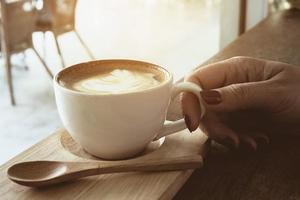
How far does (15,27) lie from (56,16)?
262 mm

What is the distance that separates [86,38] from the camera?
3230 mm

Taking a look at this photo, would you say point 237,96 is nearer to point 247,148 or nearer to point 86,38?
point 247,148

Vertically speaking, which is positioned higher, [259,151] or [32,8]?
[259,151]

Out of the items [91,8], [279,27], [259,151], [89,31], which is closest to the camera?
[259,151]

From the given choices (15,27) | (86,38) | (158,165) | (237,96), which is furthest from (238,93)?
(86,38)

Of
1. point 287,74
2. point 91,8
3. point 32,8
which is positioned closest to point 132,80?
point 287,74

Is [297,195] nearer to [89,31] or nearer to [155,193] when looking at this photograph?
[155,193]

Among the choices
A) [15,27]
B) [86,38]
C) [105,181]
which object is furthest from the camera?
[86,38]

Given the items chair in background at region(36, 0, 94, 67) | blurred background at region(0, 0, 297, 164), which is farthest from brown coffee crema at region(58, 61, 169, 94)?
chair in background at region(36, 0, 94, 67)

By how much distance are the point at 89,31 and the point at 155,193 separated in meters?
3.07

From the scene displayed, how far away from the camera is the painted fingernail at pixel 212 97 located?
49 cm

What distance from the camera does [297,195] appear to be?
1.42 ft

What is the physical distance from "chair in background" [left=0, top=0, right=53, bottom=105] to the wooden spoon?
1.94 meters

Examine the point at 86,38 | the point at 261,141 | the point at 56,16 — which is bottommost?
the point at 86,38
